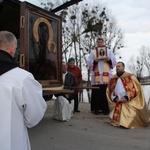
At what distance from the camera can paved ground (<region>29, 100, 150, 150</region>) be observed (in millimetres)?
4241

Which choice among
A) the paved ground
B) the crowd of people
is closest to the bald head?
the crowd of people

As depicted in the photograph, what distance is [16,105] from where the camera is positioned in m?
2.17

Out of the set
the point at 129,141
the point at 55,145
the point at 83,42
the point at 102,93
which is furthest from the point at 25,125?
the point at 83,42

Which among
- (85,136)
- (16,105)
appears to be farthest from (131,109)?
(16,105)

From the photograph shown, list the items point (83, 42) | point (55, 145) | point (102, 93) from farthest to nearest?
point (83, 42), point (102, 93), point (55, 145)

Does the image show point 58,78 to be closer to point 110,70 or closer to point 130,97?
point 130,97

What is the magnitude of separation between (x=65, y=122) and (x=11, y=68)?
12.9 feet

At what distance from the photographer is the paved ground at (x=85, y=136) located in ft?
13.9

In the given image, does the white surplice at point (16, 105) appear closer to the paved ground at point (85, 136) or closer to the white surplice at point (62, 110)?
the paved ground at point (85, 136)

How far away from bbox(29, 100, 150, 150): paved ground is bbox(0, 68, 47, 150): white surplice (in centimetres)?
200

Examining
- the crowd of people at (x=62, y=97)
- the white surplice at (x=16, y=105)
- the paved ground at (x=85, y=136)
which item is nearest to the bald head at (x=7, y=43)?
the crowd of people at (x=62, y=97)

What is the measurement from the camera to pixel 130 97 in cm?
576

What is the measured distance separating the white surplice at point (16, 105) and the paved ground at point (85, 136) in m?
2.00

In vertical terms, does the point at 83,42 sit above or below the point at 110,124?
above
